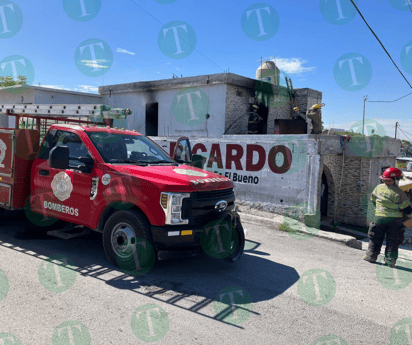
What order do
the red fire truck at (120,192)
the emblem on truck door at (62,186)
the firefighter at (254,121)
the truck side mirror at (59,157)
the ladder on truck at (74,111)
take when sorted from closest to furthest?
the red fire truck at (120,192) → the truck side mirror at (59,157) → the emblem on truck door at (62,186) → the ladder on truck at (74,111) → the firefighter at (254,121)

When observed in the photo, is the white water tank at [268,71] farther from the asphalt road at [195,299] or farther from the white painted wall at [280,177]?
the asphalt road at [195,299]

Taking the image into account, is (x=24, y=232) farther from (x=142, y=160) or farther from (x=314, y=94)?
(x=314, y=94)

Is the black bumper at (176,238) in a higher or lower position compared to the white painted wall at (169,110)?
lower

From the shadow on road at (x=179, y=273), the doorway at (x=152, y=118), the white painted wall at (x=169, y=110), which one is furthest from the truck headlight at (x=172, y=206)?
the doorway at (x=152, y=118)

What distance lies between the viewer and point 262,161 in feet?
34.0

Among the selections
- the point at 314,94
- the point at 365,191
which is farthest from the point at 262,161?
the point at 314,94

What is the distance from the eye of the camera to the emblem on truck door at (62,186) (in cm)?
548

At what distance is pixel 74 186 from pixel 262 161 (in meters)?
6.14

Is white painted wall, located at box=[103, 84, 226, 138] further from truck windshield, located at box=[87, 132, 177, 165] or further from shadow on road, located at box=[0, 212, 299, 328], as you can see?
shadow on road, located at box=[0, 212, 299, 328]

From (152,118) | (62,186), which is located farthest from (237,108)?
(62,186)

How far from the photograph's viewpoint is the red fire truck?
4.77 metres

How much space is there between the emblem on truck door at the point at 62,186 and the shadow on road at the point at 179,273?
0.94 m

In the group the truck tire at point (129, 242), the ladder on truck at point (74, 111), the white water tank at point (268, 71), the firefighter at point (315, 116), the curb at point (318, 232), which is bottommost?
the curb at point (318, 232)

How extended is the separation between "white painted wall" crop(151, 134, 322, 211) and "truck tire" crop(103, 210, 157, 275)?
5.55 meters
